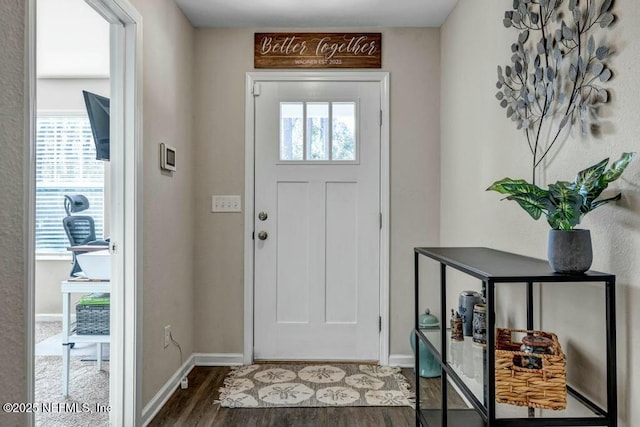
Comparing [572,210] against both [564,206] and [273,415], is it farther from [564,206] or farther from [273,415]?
[273,415]

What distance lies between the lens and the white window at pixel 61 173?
13.5ft

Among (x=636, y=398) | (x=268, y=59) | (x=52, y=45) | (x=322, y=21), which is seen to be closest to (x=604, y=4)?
(x=636, y=398)

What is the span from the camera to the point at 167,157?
2.38 meters

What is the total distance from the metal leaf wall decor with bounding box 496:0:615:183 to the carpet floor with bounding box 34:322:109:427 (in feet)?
7.54

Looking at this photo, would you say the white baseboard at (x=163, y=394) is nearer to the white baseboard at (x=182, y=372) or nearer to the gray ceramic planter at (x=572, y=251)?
the white baseboard at (x=182, y=372)

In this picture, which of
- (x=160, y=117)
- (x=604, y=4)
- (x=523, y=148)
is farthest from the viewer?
(x=160, y=117)

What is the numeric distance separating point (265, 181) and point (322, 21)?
1.16 metres

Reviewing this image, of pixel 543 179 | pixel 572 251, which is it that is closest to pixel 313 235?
pixel 543 179

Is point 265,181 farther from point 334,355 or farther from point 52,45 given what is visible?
point 52,45

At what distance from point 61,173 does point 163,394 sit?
9.37ft

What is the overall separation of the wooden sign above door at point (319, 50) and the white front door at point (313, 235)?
0.16 m

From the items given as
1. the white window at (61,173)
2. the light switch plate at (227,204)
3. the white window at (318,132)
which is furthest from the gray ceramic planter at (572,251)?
the white window at (61,173)

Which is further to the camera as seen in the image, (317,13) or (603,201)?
(317,13)

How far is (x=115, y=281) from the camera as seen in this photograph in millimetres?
1991
